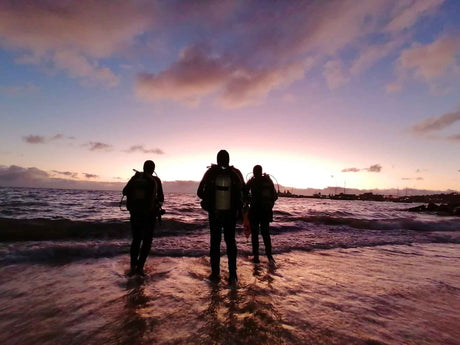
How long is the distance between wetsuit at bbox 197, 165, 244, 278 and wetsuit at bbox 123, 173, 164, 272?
1292 mm

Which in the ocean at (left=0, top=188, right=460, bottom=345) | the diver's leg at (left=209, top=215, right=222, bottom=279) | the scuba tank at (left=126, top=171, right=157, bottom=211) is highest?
the scuba tank at (left=126, top=171, right=157, bottom=211)

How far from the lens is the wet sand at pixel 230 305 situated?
3367 millimetres

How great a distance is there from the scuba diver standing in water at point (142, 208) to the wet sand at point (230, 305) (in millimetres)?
530

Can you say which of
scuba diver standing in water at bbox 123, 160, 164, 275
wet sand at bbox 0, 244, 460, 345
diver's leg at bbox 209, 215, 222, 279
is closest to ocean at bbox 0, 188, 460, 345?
wet sand at bbox 0, 244, 460, 345

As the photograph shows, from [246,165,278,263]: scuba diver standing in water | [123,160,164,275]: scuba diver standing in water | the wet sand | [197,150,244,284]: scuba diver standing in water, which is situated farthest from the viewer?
[246,165,278,263]: scuba diver standing in water

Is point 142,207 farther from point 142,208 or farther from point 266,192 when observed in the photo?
point 266,192

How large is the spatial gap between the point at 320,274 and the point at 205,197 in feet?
10.9

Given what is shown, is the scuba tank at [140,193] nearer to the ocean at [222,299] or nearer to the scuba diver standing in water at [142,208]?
the scuba diver standing in water at [142,208]

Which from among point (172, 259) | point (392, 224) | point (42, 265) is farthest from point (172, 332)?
point (392, 224)

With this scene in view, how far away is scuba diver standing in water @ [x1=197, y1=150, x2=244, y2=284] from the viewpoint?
19.8 ft

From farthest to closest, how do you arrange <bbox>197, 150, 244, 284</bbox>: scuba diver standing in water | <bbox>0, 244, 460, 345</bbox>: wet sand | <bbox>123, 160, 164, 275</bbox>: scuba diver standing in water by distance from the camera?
<bbox>123, 160, 164, 275</bbox>: scuba diver standing in water < <bbox>197, 150, 244, 284</bbox>: scuba diver standing in water < <bbox>0, 244, 460, 345</bbox>: wet sand

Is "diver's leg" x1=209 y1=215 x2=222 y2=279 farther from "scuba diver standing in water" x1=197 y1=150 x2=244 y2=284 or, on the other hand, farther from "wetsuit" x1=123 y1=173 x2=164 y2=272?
"wetsuit" x1=123 y1=173 x2=164 y2=272

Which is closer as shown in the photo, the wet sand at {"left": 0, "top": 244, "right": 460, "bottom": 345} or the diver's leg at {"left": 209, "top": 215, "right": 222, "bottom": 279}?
the wet sand at {"left": 0, "top": 244, "right": 460, "bottom": 345}

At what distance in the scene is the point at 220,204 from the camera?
6.04m
